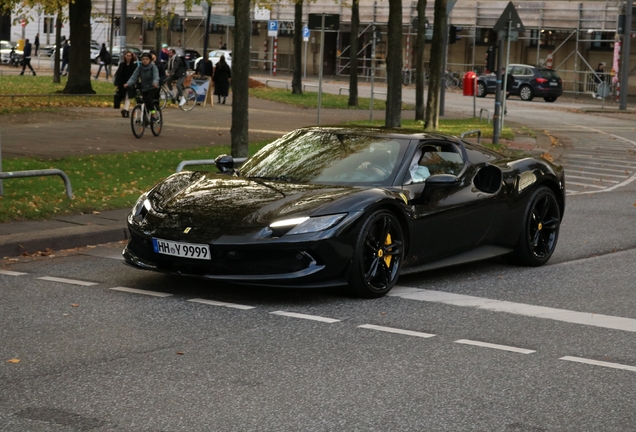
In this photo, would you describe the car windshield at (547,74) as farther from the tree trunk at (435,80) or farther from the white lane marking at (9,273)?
the white lane marking at (9,273)

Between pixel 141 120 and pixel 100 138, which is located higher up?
pixel 141 120

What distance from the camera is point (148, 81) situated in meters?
24.2

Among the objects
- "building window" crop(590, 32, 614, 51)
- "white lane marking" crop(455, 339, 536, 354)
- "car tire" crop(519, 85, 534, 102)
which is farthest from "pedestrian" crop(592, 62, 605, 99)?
"white lane marking" crop(455, 339, 536, 354)

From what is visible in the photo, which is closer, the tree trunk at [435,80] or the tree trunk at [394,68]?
the tree trunk at [394,68]

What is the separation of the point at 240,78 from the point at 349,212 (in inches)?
371

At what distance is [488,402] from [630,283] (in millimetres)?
4334

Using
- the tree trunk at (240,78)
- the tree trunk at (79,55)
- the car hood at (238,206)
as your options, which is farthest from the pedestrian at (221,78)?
the car hood at (238,206)

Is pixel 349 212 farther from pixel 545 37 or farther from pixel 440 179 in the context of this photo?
pixel 545 37

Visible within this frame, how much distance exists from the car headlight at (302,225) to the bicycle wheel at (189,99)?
84.3 ft

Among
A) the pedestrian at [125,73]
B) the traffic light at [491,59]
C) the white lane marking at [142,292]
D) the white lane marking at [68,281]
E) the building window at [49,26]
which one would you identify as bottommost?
the white lane marking at [68,281]

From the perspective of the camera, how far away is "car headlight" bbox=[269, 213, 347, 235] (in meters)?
8.23

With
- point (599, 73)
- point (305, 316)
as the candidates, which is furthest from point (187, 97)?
point (599, 73)

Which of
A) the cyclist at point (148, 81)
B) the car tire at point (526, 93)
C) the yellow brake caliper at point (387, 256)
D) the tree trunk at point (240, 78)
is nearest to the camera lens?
the yellow brake caliper at point (387, 256)

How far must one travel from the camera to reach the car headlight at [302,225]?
8.23 m
